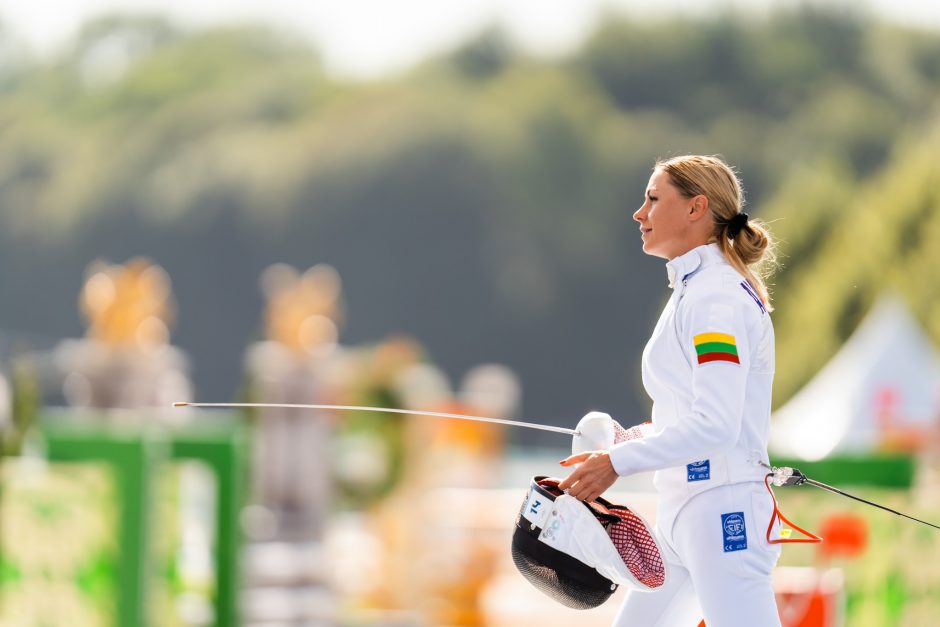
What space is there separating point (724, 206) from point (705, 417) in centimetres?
57

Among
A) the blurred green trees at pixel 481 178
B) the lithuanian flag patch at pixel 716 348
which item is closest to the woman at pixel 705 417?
the lithuanian flag patch at pixel 716 348

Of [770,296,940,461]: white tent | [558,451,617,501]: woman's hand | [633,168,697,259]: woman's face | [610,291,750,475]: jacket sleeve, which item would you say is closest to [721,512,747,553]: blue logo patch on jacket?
[610,291,750,475]: jacket sleeve

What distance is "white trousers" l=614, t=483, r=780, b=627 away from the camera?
321 cm

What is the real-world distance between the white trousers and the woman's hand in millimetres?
224

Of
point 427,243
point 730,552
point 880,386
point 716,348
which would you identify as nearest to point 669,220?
point 716,348

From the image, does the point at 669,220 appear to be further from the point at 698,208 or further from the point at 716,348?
the point at 716,348

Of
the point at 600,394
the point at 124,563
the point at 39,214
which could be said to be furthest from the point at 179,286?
the point at 124,563

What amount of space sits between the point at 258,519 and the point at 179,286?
45283mm

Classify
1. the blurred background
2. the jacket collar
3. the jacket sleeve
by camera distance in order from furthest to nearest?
the blurred background → the jacket collar → the jacket sleeve

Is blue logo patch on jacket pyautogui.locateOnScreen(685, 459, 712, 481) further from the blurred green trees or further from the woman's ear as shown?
the blurred green trees

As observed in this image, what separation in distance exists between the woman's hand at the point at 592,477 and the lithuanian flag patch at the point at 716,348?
30 cm

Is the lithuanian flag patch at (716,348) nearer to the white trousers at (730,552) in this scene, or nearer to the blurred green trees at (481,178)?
the white trousers at (730,552)

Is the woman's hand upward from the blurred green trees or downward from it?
downward

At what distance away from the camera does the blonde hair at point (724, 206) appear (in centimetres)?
346
